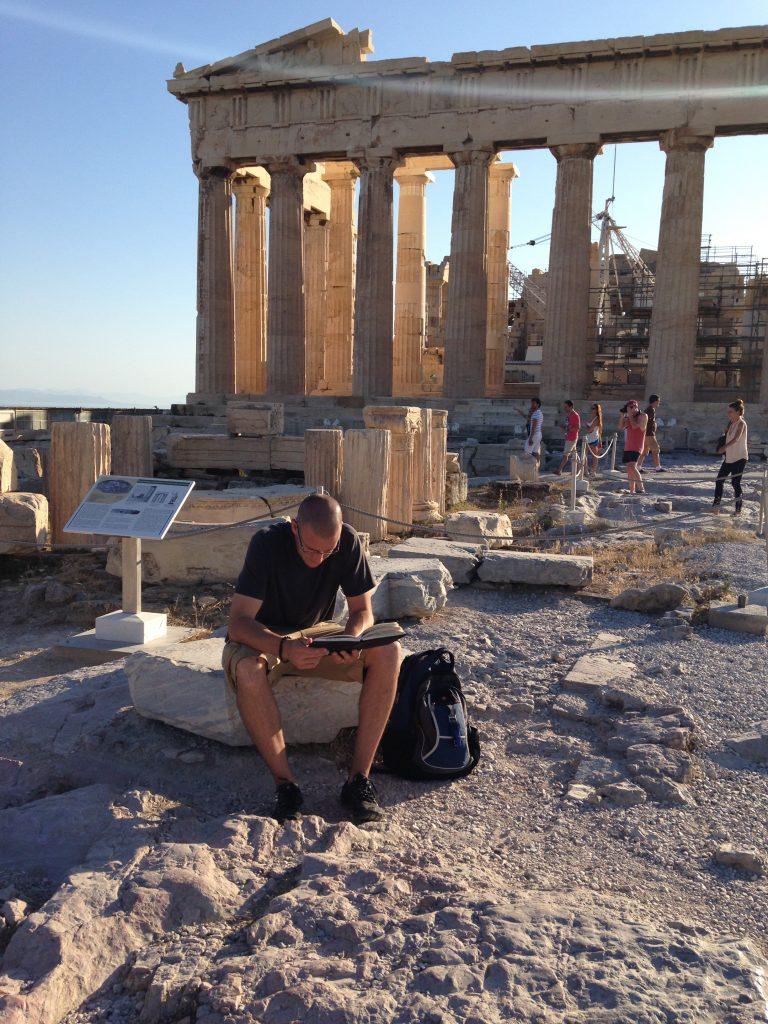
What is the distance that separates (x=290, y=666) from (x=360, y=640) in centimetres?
46

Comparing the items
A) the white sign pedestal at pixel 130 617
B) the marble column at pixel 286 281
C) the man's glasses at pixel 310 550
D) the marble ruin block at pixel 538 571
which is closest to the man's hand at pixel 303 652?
the man's glasses at pixel 310 550

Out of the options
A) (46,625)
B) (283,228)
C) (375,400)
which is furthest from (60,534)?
(283,228)

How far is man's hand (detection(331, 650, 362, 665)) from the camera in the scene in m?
3.89

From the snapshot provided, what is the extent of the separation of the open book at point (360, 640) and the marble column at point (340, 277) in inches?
987

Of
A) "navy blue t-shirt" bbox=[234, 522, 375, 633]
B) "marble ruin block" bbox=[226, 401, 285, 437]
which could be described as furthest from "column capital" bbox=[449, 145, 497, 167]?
"navy blue t-shirt" bbox=[234, 522, 375, 633]

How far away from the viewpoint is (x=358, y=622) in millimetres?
4203

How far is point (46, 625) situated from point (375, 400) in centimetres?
1670

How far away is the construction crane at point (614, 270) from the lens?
31084 mm

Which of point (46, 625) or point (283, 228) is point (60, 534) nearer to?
point (46, 625)

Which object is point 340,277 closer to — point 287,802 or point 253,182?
point 253,182

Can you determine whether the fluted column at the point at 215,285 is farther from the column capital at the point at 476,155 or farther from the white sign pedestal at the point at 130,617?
the white sign pedestal at the point at 130,617

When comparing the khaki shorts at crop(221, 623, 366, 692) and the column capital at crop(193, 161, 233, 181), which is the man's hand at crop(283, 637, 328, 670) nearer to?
the khaki shorts at crop(221, 623, 366, 692)

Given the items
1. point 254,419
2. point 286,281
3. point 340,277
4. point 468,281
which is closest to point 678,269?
point 468,281

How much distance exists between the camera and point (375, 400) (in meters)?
23.6
